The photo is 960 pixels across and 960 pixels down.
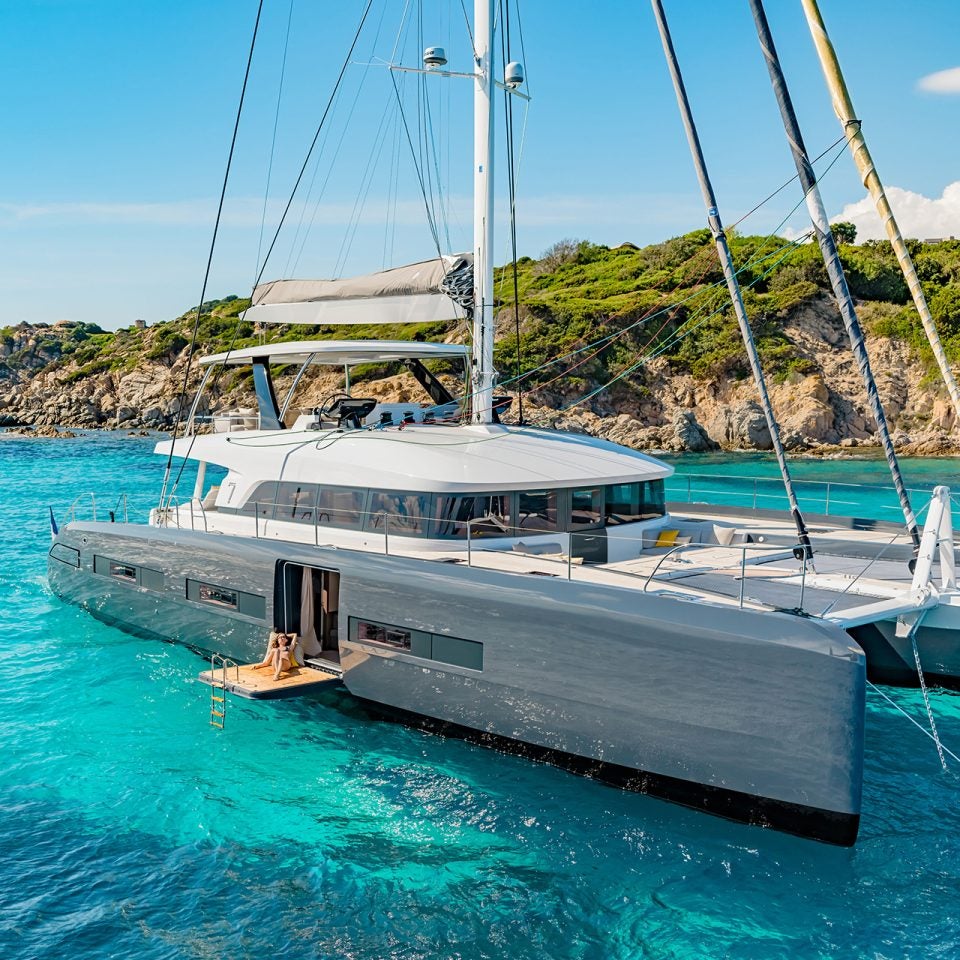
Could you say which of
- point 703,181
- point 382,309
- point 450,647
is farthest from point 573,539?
point 382,309

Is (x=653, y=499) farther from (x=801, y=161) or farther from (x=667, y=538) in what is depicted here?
(x=801, y=161)

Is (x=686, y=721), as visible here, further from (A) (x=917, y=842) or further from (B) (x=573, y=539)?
(B) (x=573, y=539)

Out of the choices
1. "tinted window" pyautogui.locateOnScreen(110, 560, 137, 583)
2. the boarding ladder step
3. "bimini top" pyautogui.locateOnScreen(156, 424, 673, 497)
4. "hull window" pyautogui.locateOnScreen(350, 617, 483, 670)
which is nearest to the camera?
"hull window" pyautogui.locateOnScreen(350, 617, 483, 670)

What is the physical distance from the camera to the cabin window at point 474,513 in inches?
389

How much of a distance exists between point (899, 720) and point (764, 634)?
4.16 meters

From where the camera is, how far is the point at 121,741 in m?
9.64

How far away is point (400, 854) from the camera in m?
7.29

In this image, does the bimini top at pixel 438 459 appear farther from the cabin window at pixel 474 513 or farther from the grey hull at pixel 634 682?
the grey hull at pixel 634 682

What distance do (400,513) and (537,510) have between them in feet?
5.16

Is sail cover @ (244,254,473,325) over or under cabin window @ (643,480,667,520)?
over

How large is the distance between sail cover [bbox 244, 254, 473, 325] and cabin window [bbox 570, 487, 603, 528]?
334cm

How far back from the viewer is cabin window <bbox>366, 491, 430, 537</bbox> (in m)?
9.99

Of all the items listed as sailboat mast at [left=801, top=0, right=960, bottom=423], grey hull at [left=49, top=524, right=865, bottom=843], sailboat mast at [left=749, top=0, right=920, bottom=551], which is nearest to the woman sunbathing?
grey hull at [left=49, top=524, right=865, bottom=843]

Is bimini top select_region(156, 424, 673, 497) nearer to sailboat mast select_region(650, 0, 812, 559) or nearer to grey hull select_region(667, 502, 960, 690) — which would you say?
sailboat mast select_region(650, 0, 812, 559)
